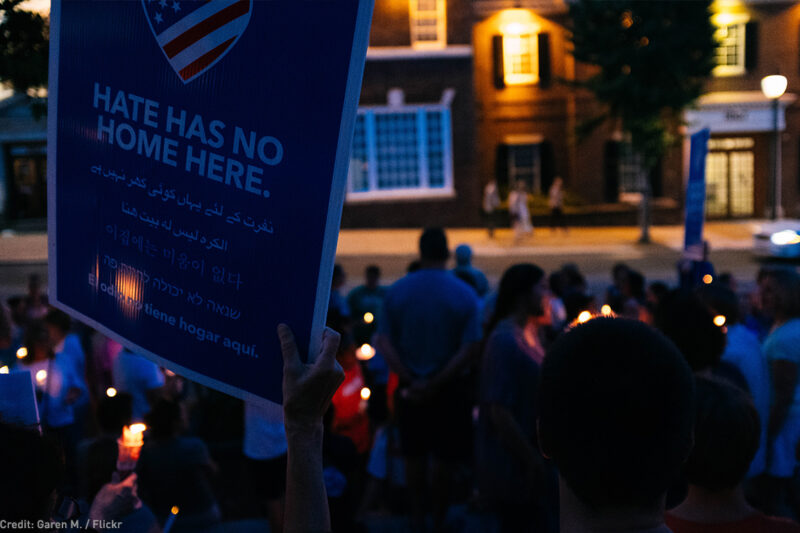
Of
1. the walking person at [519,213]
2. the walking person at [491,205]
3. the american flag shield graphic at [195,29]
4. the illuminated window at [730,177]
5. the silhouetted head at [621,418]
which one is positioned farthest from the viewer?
the illuminated window at [730,177]

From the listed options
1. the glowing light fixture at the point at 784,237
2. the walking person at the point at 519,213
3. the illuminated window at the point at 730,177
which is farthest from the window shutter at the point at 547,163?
the glowing light fixture at the point at 784,237

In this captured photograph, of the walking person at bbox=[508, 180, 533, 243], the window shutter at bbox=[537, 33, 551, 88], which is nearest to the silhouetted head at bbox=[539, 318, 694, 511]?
the walking person at bbox=[508, 180, 533, 243]

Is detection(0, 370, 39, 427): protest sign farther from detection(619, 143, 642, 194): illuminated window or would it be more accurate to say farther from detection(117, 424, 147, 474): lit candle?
detection(619, 143, 642, 194): illuminated window

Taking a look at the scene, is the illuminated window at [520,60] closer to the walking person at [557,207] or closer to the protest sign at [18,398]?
the walking person at [557,207]

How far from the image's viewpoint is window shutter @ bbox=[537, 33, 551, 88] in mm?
26109

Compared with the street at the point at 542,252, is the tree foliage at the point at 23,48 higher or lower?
higher

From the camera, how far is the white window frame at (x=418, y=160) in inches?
992

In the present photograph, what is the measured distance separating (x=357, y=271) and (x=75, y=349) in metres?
12.5

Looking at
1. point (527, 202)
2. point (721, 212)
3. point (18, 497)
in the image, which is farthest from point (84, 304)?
point (721, 212)

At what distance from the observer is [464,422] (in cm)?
499

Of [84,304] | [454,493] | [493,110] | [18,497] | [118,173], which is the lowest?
[454,493]

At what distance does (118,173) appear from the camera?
73.3 inches

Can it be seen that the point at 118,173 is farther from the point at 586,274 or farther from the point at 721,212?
the point at 721,212

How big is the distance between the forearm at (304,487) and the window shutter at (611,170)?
26308 millimetres
